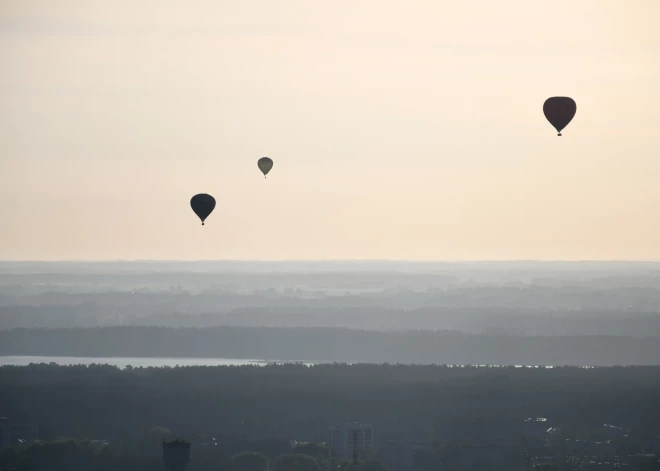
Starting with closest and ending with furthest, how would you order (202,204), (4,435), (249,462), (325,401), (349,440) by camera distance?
1. (202,204)
2. (249,462)
3. (4,435)
4. (349,440)
5. (325,401)

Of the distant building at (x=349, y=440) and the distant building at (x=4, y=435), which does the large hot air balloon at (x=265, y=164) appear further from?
the distant building at (x=4, y=435)

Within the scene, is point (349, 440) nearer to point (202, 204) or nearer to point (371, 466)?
point (371, 466)

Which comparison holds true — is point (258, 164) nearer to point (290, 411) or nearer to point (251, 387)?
point (290, 411)

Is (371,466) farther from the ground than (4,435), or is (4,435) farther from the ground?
(4,435)

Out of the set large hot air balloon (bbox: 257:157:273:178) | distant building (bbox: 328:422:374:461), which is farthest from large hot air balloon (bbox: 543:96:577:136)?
distant building (bbox: 328:422:374:461)

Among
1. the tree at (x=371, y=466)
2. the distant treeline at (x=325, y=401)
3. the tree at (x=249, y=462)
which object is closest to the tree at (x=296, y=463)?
the tree at (x=249, y=462)

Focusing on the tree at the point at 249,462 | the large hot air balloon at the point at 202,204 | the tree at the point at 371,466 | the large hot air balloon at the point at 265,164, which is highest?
the large hot air balloon at the point at 265,164

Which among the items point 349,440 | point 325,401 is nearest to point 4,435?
point 349,440
